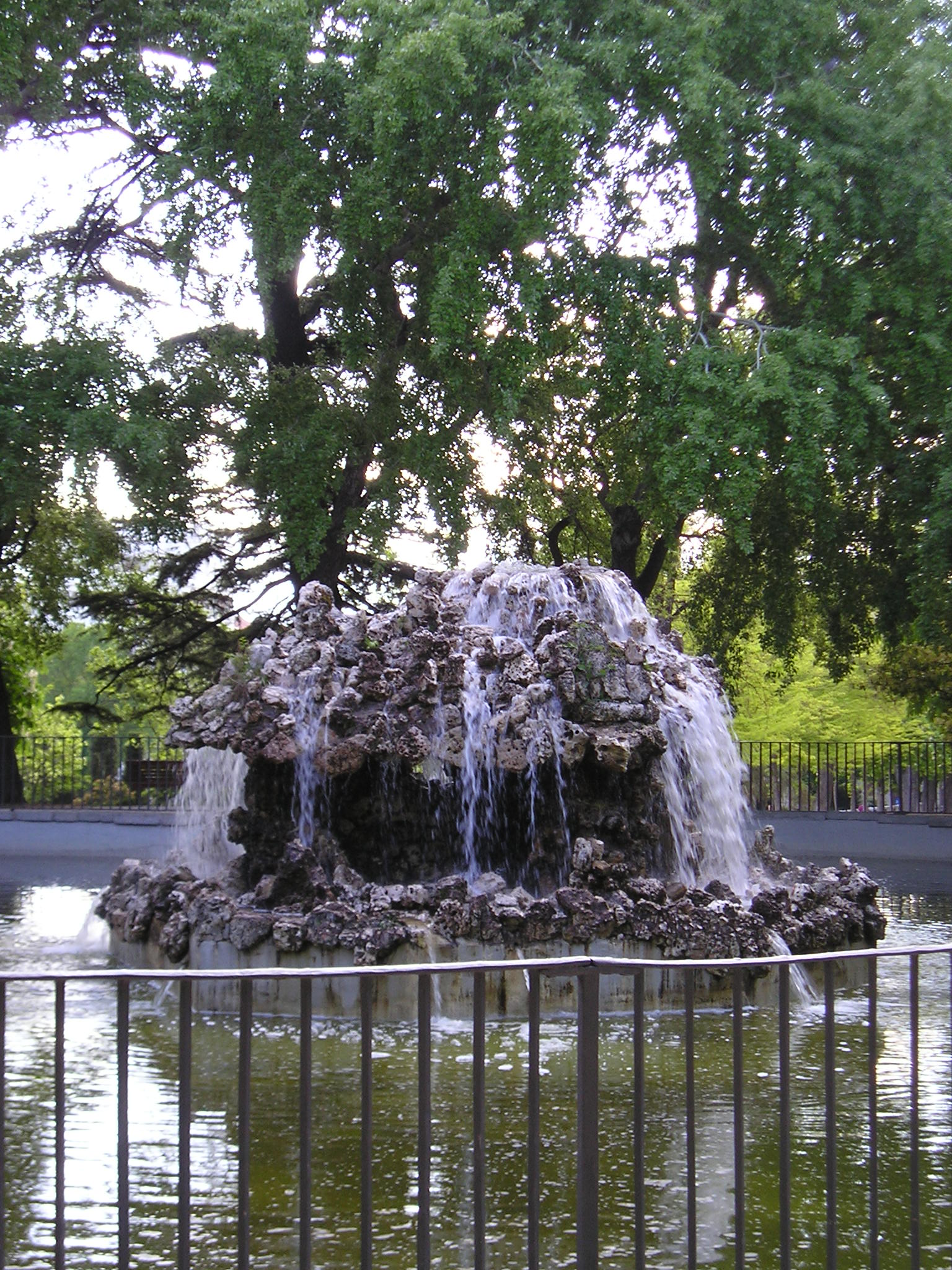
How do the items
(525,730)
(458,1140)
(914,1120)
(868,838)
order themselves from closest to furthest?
(914,1120) → (458,1140) → (525,730) → (868,838)

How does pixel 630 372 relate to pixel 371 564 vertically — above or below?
above

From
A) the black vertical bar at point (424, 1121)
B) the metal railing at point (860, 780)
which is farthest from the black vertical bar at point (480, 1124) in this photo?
the metal railing at point (860, 780)

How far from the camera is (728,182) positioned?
1948cm

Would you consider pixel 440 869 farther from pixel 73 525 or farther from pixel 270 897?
pixel 73 525

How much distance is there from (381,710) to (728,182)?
12.4 m

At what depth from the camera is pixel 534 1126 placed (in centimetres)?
347

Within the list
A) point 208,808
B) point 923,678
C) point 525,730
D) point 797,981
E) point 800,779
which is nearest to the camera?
point 797,981

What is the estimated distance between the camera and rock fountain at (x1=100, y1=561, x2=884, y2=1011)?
9.06 m

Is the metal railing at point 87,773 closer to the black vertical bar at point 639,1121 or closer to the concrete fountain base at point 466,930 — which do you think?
the concrete fountain base at point 466,930

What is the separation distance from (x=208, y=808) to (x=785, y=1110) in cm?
1000

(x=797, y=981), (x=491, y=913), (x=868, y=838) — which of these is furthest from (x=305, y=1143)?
(x=868, y=838)

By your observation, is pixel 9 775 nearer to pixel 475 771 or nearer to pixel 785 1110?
pixel 475 771

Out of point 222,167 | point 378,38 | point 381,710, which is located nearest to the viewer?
point 381,710

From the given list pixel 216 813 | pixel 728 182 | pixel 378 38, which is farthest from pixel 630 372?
pixel 216 813
